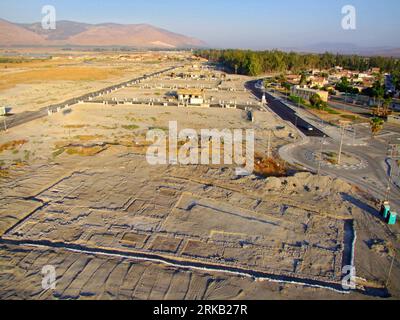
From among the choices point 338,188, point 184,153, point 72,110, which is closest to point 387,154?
point 338,188

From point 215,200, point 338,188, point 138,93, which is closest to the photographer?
point 215,200

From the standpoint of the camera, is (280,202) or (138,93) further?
(138,93)

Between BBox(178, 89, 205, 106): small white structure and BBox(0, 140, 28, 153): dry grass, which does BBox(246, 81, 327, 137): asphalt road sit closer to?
BBox(178, 89, 205, 106): small white structure

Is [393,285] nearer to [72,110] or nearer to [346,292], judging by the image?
[346,292]

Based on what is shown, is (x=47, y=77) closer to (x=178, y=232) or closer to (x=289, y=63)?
(x=178, y=232)

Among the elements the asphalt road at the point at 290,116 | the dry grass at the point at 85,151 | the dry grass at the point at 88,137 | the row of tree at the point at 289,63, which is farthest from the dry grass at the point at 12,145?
the row of tree at the point at 289,63

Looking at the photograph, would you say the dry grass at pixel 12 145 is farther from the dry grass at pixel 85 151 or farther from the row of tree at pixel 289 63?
the row of tree at pixel 289 63

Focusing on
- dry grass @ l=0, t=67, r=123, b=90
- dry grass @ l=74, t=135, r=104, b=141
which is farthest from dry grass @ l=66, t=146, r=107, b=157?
dry grass @ l=0, t=67, r=123, b=90
